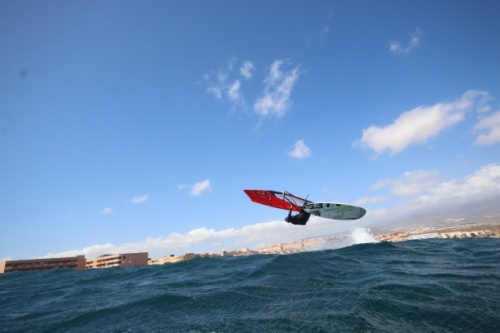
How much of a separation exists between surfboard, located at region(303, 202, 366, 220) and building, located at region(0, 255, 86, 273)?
155354mm

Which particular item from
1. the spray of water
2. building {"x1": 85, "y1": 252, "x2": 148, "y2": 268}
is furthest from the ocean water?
building {"x1": 85, "y1": 252, "x2": 148, "y2": 268}

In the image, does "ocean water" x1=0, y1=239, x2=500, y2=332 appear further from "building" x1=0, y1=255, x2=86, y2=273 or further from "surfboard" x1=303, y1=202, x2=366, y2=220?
"building" x1=0, y1=255, x2=86, y2=273

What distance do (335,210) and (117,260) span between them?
15206cm

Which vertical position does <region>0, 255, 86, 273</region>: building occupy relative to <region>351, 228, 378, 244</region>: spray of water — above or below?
above

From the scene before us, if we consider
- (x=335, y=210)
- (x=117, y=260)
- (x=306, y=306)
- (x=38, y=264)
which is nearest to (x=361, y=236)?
(x=335, y=210)

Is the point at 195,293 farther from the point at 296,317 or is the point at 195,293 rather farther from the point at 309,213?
the point at 309,213

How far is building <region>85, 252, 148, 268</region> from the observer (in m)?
142

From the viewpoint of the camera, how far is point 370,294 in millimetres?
9562

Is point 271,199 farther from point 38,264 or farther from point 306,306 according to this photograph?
point 38,264

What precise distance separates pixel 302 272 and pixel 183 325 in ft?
28.8

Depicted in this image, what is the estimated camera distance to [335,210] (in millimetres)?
21219

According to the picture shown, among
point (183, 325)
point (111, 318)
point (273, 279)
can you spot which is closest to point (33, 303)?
point (111, 318)

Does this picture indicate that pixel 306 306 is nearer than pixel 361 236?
Yes

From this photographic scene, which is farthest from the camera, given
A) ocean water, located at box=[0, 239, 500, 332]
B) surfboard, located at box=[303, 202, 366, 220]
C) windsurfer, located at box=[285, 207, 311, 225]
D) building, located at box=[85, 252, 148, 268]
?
building, located at box=[85, 252, 148, 268]
